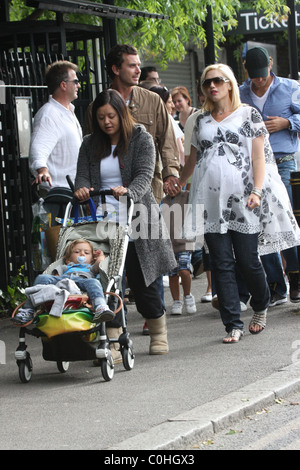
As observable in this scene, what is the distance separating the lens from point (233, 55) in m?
27.1

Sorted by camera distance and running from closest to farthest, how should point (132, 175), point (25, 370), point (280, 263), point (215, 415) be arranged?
point (215, 415), point (25, 370), point (132, 175), point (280, 263)

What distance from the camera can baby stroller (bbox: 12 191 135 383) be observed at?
6719 mm

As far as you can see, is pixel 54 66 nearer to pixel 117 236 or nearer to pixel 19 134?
pixel 19 134

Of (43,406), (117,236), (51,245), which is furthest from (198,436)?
(51,245)

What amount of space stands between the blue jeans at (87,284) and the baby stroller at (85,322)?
6 cm

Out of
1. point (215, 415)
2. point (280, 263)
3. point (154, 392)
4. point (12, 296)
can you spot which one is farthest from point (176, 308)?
point (215, 415)

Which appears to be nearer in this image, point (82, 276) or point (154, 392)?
point (154, 392)

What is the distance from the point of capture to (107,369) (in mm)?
6793

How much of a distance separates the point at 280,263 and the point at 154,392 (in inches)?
142

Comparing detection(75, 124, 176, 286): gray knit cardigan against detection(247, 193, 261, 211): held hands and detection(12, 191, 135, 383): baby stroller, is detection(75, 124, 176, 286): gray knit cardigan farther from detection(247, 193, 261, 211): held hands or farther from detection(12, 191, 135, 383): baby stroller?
detection(247, 193, 261, 211): held hands

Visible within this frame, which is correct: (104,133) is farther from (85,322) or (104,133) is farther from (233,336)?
(233,336)

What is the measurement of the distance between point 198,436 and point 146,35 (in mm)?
10050

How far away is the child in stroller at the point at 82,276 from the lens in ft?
22.1

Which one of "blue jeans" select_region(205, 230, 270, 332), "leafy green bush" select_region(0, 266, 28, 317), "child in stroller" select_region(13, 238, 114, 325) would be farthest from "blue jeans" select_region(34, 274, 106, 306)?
"leafy green bush" select_region(0, 266, 28, 317)
